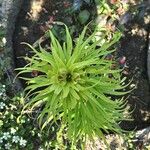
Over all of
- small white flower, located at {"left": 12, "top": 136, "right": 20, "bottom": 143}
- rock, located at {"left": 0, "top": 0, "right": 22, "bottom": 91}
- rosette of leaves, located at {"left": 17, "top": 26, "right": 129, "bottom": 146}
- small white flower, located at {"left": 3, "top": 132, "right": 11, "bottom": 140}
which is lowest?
small white flower, located at {"left": 12, "top": 136, "right": 20, "bottom": 143}

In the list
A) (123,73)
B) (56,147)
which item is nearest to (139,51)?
(123,73)

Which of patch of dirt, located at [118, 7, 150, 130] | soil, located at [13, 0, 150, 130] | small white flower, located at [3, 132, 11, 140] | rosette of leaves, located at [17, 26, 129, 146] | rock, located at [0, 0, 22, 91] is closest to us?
rosette of leaves, located at [17, 26, 129, 146]

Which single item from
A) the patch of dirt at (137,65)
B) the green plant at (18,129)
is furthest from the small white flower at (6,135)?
the patch of dirt at (137,65)

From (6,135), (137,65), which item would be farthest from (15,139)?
(137,65)

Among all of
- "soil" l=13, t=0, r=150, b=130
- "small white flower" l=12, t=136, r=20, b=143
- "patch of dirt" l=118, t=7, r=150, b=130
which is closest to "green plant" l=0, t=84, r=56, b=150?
"small white flower" l=12, t=136, r=20, b=143

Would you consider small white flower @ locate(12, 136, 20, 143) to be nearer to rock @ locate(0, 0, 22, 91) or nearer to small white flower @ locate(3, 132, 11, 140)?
small white flower @ locate(3, 132, 11, 140)

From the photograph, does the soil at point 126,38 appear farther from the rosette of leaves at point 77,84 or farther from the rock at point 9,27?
the rosette of leaves at point 77,84

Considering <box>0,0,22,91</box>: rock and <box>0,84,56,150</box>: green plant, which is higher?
<box>0,0,22,91</box>: rock

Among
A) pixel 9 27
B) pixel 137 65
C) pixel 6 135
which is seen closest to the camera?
pixel 6 135

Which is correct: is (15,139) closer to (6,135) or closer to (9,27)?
(6,135)

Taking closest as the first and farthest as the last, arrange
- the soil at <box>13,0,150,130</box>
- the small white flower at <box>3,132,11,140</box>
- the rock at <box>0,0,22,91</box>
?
the small white flower at <box>3,132,11,140</box>
the rock at <box>0,0,22,91</box>
the soil at <box>13,0,150,130</box>
